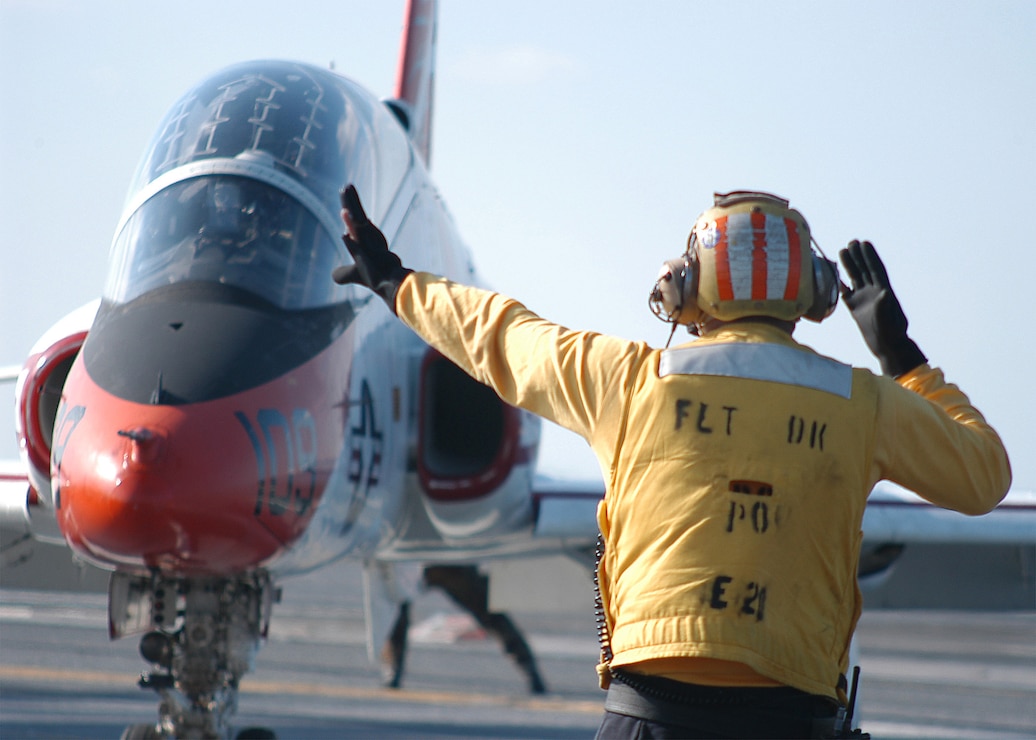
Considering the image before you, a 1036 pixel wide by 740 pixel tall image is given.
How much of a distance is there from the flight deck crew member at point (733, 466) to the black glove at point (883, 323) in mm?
238

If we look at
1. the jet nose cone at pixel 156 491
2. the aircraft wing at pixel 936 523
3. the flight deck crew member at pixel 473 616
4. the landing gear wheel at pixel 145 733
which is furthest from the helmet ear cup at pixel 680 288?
the flight deck crew member at pixel 473 616

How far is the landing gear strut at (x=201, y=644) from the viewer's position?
4.03 meters

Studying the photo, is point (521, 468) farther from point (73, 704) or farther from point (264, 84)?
point (73, 704)

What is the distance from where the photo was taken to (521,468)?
17.6 feet

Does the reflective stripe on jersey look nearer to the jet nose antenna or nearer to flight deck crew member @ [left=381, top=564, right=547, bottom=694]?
the jet nose antenna

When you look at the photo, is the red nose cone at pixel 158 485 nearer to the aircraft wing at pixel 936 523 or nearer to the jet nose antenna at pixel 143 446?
the jet nose antenna at pixel 143 446

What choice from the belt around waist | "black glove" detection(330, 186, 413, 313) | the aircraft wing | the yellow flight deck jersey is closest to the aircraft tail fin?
the aircraft wing

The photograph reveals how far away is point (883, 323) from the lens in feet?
7.80

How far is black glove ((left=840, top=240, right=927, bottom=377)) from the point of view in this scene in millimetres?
2375

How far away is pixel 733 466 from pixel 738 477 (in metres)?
0.02

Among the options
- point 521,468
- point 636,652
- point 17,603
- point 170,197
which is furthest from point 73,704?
point 17,603

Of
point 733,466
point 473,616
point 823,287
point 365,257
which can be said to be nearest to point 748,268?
point 823,287

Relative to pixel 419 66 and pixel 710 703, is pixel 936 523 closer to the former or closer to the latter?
pixel 710 703

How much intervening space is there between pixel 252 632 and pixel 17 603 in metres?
19.1
